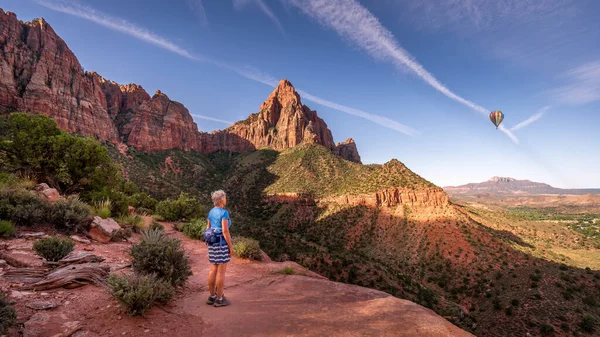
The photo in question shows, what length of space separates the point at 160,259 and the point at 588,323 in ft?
117

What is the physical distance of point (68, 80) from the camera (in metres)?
73.8

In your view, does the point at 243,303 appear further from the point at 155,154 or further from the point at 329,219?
the point at 155,154

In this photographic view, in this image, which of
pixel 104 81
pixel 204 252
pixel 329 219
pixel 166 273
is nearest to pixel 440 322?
pixel 166 273

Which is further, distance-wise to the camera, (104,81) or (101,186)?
(104,81)

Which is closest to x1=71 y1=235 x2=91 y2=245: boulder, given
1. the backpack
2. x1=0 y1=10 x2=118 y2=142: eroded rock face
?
the backpack

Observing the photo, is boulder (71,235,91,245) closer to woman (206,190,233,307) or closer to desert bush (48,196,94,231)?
desert bush (48,196,94,231)

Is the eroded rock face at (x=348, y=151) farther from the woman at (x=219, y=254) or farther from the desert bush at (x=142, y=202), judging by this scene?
the woman at (x=219, y=254)

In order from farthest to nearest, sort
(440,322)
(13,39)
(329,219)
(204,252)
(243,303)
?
1. (13,39)
2. (329,219)
3. (204,252)
4. (243,303)
5. (440,322)

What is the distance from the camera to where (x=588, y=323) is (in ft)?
72.7

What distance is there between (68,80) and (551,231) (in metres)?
146

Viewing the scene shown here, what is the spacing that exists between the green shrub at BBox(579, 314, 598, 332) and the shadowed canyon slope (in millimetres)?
96449

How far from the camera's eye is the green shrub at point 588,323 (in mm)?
21781

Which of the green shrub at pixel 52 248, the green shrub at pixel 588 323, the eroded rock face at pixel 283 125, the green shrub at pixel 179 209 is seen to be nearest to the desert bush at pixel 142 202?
the green shrub at pixel 179 209

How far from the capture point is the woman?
553cm
